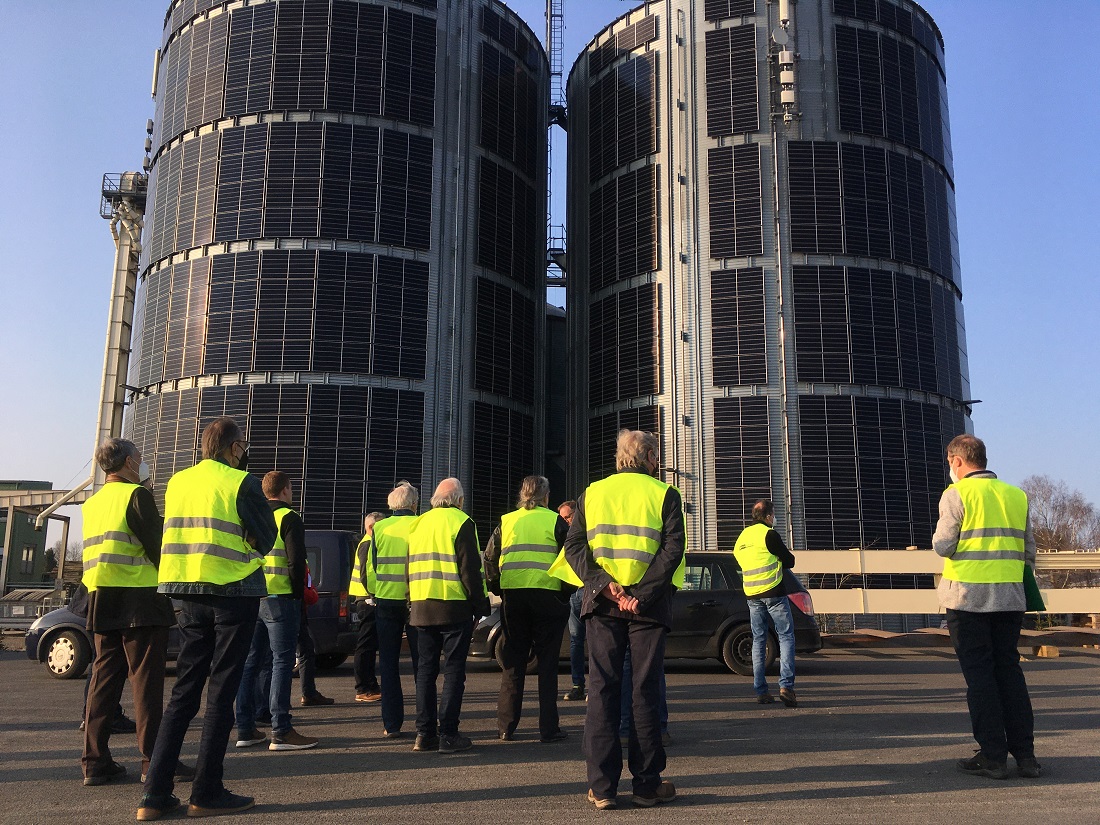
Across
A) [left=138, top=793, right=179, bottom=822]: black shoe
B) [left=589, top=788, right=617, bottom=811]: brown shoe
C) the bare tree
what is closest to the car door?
[left=589, top=788, right=617, bottom=811]: brown shoe

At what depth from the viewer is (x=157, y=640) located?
6.07 meters

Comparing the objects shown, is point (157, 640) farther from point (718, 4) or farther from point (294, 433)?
point (718, 4)

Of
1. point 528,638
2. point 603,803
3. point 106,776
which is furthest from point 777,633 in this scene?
point 106,776

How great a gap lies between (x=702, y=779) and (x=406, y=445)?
22295 mm

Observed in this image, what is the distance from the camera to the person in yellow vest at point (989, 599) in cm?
604

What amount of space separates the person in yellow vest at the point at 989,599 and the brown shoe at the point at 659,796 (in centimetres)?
211

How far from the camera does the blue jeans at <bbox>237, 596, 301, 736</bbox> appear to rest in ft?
24.0

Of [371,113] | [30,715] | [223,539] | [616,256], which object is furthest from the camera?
[616,256]

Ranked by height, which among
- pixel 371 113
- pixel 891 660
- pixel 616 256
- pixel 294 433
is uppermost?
pixel 371 113

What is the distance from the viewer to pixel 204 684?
5.24 metres

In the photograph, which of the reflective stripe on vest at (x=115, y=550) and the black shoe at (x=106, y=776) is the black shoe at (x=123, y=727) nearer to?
the black shoe at (x=106, y=776)

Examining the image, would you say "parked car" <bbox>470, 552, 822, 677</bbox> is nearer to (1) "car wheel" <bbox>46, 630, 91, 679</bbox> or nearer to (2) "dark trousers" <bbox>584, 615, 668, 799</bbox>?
(1) "car wheel" <bbox>46, 630, 91, 679</bbox>

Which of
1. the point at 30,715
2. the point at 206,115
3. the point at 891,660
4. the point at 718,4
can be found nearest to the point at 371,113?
the point at 206,115

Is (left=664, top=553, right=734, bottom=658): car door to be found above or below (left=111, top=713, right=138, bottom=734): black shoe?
above
